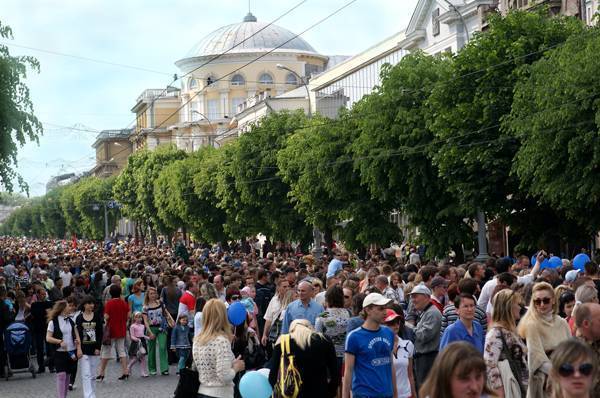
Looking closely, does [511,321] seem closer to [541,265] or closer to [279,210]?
[541,265]

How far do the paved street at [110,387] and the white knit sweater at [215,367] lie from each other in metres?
8.04

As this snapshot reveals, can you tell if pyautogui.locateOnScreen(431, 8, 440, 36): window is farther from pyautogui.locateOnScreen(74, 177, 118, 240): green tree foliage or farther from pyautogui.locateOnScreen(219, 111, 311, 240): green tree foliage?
pyautogui.locateOnScreen(74, 177, 118, 240): green tree foliage

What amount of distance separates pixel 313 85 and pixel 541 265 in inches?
3330

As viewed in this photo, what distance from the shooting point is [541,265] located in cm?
2206

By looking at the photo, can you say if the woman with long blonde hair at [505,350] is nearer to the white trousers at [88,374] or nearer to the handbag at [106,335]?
the white trousers at [88,374]

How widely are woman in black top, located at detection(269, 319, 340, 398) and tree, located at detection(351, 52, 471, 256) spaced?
28.4 metres

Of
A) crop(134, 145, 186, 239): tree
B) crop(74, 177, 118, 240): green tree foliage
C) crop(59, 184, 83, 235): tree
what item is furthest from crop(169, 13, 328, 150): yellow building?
crop(134, 145, 186, 239): tree

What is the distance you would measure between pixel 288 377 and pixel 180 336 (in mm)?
10354

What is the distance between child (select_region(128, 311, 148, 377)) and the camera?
2261 centimetres

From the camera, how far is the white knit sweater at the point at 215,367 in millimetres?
11289

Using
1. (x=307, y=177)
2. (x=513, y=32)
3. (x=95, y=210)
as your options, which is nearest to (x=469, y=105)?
(x=513, y=32)

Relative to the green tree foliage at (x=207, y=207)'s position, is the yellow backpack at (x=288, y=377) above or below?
below

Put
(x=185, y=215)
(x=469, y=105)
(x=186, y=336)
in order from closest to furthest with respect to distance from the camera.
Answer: (x=186, y=336) → (x=469, y=105) → (x=185, y=215)

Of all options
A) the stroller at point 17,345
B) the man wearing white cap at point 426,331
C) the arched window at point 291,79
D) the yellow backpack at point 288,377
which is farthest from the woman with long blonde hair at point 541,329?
the arched window at point 291,79
